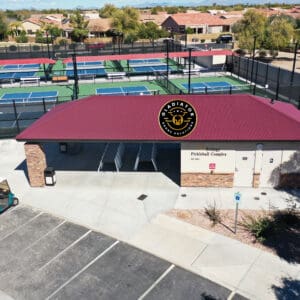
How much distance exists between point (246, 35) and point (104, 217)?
5247cm

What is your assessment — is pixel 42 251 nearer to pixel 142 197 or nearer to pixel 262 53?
pixel 142 197

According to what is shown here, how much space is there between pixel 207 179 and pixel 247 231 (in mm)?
4210

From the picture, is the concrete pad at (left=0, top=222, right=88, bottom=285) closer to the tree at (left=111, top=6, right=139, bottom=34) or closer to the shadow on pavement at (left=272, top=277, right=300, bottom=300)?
the shadow on pavement at (left=272, top=277, right=300, bottom=300)

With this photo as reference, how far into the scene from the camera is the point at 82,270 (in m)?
13.3

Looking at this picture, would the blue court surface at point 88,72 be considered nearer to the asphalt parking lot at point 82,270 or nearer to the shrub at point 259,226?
the asphalt parking lot at point 82,270

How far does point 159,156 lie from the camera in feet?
75.6

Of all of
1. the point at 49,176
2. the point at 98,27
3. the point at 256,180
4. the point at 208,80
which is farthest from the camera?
the point at 98,27

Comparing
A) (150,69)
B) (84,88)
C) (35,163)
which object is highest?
(150,69)

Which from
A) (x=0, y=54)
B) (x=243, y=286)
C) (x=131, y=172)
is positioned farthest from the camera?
(x=0, y=54)

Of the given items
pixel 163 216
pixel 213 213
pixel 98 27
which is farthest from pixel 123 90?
pixel 98 27

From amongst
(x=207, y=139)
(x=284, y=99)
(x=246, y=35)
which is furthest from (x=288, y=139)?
(x=246, y=35)

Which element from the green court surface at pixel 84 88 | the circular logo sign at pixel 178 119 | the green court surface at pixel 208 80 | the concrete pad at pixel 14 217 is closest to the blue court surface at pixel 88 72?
the green court surface at pixel 84 88

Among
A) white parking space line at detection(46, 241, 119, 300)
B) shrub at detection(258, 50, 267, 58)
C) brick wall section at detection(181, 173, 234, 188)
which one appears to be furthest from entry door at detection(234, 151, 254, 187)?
shrub at detection(258, 50, 267, 58)

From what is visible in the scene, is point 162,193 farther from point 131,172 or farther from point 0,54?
point 0,54
